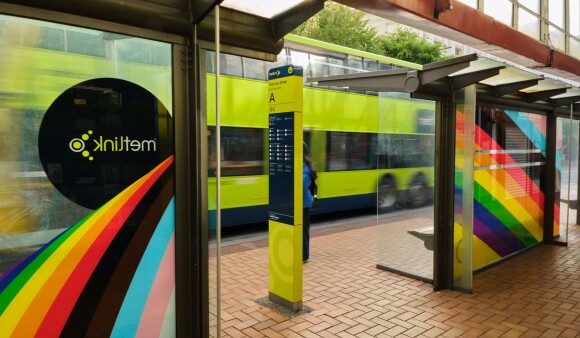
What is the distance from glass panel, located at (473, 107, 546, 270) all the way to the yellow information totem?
2812 millimetres

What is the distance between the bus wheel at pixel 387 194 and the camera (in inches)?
246

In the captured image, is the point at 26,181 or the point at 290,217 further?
the point at 290,217

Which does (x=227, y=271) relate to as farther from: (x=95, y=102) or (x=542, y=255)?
(x=542, y=255)

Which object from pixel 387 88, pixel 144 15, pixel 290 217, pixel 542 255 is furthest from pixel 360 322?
pixel 542 255

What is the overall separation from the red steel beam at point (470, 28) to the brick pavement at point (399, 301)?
11.6 ft

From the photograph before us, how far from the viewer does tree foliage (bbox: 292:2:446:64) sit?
75.9 feet

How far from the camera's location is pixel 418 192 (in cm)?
624

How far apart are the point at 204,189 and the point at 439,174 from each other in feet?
11.3

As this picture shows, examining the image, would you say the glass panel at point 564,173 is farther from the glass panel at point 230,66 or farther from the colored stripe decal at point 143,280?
the colored stripe decal at point 143,280

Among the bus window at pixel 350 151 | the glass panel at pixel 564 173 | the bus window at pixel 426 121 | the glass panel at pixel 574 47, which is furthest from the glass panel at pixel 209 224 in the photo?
the glass panel at pixel 574 47

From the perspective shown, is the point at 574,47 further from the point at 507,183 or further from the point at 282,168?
the point at 282,168

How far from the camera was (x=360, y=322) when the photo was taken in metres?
4.48

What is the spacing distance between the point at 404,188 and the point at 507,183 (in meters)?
1.68

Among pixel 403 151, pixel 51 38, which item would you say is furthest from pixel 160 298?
pixel 403 151
